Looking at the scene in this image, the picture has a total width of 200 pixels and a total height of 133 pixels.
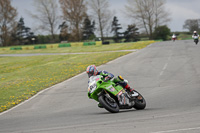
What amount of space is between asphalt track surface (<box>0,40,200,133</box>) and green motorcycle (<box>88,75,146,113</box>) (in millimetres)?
275

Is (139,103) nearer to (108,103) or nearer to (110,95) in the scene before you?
(110,95)

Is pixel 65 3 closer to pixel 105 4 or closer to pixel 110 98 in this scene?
pixel 105 4

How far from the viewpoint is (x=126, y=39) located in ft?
302

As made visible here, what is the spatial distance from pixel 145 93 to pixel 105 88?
4.87 metres

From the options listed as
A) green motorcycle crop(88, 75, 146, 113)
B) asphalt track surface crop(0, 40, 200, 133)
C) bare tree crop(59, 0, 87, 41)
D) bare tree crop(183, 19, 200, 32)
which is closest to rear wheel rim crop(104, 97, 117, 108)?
green motorcycle crop(88, 75, 146, 113)

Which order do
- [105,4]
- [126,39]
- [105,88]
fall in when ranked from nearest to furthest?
[105,88], [105,4], [126,39]

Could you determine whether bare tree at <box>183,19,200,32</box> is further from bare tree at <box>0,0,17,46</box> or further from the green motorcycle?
the green motorcycle

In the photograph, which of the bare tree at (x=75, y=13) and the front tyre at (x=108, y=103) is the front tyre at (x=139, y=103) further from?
the bare tree at (x=75, y=13)

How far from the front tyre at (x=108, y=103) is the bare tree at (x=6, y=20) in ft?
285

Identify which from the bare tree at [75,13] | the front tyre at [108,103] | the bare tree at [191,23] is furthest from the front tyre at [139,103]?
the bare tree at [191,23]

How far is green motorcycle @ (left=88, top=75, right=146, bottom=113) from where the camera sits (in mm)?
8711

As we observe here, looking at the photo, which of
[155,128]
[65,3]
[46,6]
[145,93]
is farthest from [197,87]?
[46,6]

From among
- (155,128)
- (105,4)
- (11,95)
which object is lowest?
(11,95)

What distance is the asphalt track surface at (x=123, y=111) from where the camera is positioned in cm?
668
